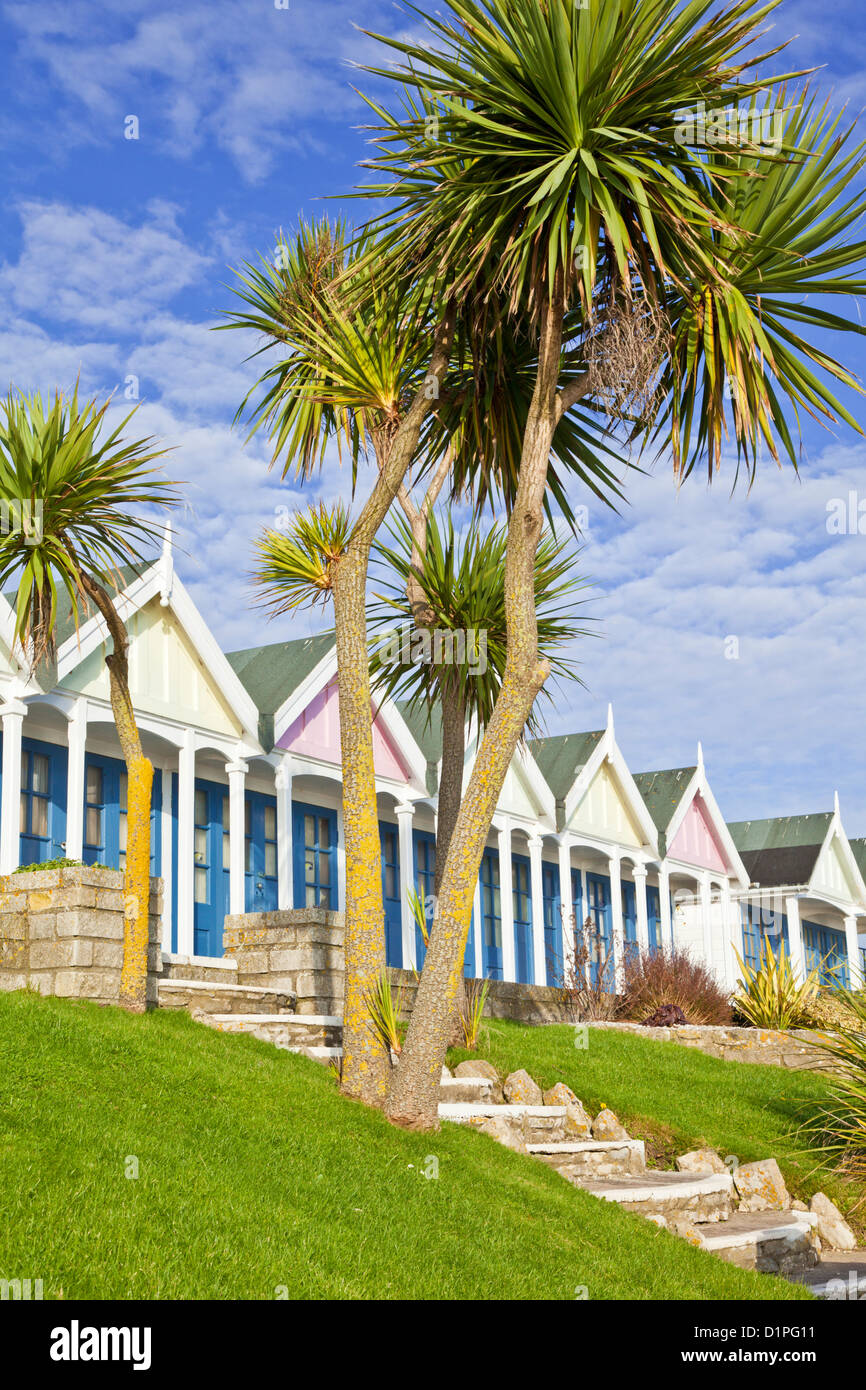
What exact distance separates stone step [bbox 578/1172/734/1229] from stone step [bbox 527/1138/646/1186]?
0.14 metres

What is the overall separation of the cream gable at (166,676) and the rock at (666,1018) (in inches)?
262

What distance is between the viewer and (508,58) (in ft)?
29.2

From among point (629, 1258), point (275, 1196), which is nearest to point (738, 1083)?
point (629, 1258)

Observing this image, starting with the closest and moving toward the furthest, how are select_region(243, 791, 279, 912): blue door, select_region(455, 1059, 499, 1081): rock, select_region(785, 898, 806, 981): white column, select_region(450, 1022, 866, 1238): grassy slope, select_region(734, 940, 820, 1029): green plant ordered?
select_region(455, 1059, 499, 1081): rock, select_region(450, 1022, 866, 1238): grassy slope, select_region(734, 940, 820, 1029): green plant, select_region(243, 791, 279, 912): blue door, select_region(785, 898, 806, 981): white column

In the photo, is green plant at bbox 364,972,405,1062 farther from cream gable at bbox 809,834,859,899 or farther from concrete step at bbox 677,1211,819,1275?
cream gable at bbox 809,834,859,899

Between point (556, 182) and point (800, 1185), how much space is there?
8.52 meters

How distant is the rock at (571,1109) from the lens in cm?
1127

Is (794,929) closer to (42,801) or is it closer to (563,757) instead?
(563,757)

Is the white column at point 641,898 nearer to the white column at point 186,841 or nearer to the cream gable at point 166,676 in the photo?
the cream gable at point 166,676

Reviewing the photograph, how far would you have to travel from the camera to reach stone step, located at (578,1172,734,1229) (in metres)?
9.42

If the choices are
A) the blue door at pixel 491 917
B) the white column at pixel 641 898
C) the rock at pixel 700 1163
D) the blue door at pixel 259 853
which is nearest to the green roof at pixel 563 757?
the blue door at pixel 491 917

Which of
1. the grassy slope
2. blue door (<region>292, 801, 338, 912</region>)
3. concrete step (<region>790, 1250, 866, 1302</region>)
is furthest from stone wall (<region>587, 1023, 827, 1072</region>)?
concrete step (<region>790, 1250, 866, 1302</region>)

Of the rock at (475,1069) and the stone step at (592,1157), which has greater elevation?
the rock at (475,1069)
